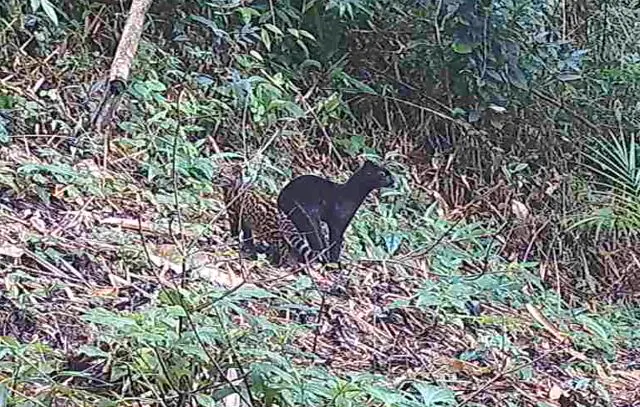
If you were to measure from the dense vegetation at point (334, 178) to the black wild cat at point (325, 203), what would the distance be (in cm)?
12

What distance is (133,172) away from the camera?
3551mm

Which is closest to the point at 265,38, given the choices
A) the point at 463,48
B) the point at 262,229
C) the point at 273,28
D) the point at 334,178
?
the point at 273,28

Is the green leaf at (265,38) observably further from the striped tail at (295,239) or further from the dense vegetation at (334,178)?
the striped tail at (295,239)

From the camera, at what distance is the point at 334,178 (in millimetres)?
4230

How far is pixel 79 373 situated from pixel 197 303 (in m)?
0.30

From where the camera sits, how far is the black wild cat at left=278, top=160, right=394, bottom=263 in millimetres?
3037

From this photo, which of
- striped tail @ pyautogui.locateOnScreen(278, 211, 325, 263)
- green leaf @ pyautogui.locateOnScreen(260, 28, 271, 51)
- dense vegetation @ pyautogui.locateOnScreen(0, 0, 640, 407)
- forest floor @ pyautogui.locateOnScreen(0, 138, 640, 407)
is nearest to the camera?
dense vegetation @ pyautogui.locateOnScreen(0, 0, 640, 407)

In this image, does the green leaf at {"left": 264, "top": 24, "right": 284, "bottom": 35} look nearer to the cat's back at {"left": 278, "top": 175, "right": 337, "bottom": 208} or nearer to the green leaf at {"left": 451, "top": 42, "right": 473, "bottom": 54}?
the green leaf at {"left": 451, "top": 42, "right": 473, "bottom": 54}

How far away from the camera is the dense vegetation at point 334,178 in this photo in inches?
75.4

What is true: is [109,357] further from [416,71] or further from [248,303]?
[416,71]

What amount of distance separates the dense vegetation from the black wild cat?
124 millimetres

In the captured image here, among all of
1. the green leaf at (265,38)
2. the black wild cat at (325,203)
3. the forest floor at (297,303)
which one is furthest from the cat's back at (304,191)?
the green leaf at (265,38)

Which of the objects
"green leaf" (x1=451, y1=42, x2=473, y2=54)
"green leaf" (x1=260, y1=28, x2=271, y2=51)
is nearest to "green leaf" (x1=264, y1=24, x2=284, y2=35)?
"green leaf" (x1=260, y1=28, x2=271, y2=51)

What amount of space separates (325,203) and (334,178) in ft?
3.62
